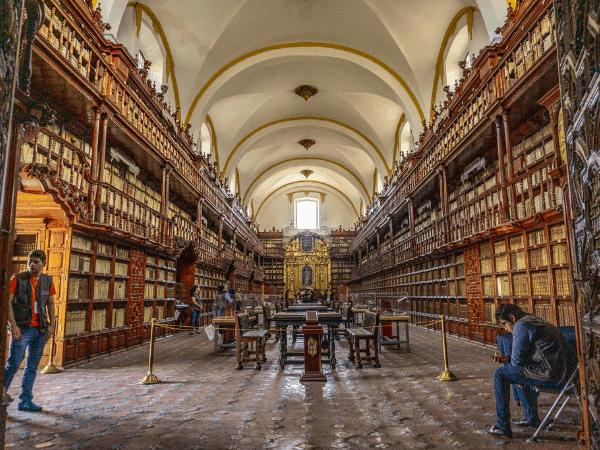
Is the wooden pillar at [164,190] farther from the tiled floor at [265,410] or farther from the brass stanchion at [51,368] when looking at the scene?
the tiled floor at [265,410]

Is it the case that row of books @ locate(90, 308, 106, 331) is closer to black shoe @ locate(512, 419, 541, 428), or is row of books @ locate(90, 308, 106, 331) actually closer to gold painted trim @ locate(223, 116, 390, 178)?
black shoe @ locate(512, 419, 541, 428)

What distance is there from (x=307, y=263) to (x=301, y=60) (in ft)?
56.4

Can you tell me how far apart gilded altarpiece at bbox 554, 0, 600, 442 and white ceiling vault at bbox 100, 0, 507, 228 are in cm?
794

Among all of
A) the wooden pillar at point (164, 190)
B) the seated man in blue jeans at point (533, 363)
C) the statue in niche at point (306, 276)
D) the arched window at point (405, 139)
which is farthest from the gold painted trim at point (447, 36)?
the statue in niche at point (306, 276)

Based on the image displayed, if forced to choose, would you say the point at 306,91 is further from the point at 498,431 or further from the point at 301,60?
the point at 498,431

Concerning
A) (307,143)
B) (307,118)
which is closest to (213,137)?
(307,118)

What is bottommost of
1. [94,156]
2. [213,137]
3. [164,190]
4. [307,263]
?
[307,263]

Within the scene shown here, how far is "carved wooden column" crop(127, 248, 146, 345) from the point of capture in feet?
27.0

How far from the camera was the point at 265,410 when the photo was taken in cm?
360

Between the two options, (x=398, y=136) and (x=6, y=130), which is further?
(x=398, y=136)

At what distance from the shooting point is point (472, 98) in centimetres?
870

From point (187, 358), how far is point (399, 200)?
36.1 ft

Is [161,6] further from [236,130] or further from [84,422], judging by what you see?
[84,422]

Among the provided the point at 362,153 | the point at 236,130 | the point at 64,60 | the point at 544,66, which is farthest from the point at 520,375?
the point at 362,153
